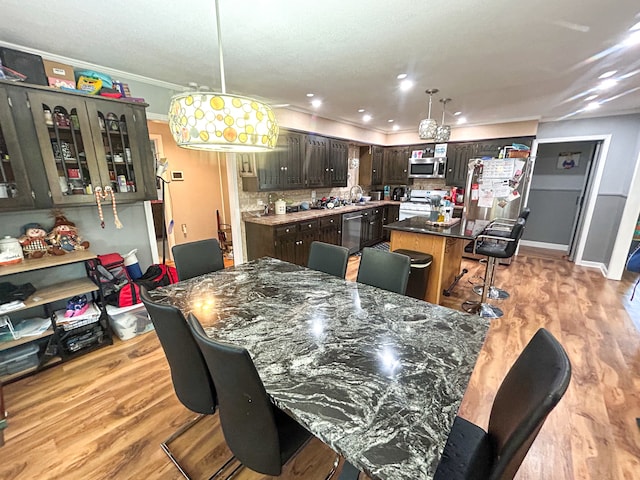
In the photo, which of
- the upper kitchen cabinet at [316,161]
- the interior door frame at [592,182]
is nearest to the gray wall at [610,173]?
the interior door frame at [592,182]

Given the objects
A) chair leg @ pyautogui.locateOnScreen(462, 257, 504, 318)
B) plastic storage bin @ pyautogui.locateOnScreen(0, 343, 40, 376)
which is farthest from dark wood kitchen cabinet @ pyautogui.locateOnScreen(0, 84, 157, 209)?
chair leg @ pyautogui.locateOnScreen(462, 257, 504, 318)

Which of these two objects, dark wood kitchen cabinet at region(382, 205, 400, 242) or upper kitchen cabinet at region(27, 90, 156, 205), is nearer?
upper kitchen cabinet at region(27, 90, 156, 205)

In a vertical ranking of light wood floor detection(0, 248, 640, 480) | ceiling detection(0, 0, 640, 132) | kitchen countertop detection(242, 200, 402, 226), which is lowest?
light wood floor detection(0, 248, 640, 480)

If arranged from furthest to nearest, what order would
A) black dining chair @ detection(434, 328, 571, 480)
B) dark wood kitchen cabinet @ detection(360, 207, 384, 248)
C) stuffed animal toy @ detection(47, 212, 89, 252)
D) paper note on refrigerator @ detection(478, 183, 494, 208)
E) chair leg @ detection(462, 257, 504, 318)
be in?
dark wood kitchen cabinet @ detection(360, 207, 384, 248)
paper note on refrigerator @ detection(478, 183, 494, 208)
chair leg @ detection(462, 257, 504, 318)
stuffed animal toy @ detection(47, 212, 89, 252)
black dining chair @ detection(434, 328, 571, 480)

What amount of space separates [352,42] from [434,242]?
2086 mm

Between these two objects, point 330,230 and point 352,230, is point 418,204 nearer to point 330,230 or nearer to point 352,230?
point 352,230

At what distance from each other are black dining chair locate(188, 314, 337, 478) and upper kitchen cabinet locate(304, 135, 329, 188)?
12.5 feet

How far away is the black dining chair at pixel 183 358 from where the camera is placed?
1.15m

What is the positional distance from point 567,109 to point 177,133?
553 cm

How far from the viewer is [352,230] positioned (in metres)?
5.12

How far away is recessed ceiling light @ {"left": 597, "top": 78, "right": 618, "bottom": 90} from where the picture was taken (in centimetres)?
286

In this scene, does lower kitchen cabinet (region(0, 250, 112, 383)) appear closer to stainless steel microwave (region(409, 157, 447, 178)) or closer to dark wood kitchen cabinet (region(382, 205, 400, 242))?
dark wood kitchen cabinet (region(382, 205, 400, 242))

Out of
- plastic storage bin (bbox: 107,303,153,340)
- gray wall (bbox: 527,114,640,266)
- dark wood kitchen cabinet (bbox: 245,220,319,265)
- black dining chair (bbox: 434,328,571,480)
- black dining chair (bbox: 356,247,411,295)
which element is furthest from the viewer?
gray wall (bbox: 527,114,640,266)

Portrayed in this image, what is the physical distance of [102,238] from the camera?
2771mm
